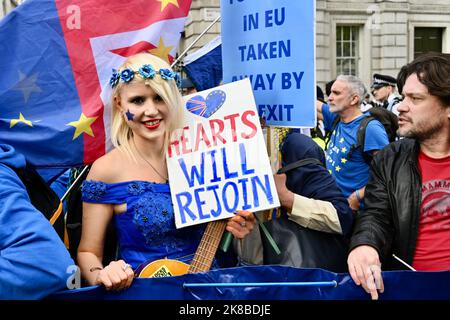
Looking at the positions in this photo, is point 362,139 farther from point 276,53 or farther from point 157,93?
point 157,93

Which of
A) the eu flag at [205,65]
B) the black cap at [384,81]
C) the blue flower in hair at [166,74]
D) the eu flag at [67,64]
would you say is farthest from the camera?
the black cap at [384,81]

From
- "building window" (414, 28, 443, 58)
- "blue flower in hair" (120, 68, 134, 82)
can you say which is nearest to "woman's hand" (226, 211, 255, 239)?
"blue flower in hair" (120, 68, 134, 82)

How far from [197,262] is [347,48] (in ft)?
64.8

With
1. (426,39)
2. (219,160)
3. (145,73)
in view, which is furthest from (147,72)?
(426,39)

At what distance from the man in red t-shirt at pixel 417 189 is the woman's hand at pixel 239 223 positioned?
428 millimetres

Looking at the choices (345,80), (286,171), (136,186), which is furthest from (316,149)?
(345,80)

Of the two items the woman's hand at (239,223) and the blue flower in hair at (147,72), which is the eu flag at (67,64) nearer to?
the blue flower in hair at (147,72)

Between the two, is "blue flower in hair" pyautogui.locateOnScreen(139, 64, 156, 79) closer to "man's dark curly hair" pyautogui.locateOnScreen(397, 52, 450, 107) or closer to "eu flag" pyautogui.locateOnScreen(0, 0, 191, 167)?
"eu flag" pyautogui.locateOnScreen(0, 0, 191, 167)

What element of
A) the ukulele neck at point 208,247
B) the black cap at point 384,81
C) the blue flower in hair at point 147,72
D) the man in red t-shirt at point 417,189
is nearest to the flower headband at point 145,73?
the blue flower in hair at point 147,72

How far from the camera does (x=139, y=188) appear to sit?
2166 millimetres

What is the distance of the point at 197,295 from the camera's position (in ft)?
6.01

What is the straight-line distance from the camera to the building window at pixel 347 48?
20.6 m
